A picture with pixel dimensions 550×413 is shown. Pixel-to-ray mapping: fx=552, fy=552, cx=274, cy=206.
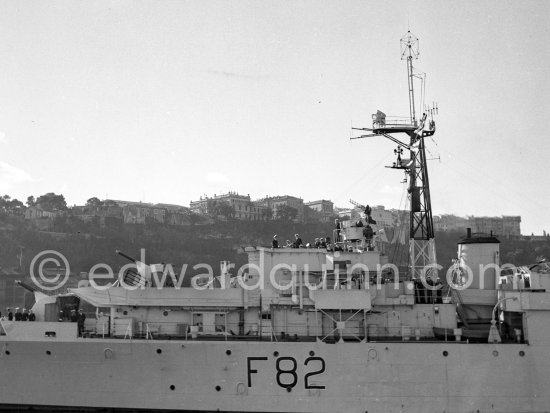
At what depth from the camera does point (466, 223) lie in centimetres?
11081

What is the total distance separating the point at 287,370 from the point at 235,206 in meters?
88.8

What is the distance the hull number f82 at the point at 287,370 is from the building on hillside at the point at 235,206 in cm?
8081

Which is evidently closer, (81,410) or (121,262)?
(81,410)

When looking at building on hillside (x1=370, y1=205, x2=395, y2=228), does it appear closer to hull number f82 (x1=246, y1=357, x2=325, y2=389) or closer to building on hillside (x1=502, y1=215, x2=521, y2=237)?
hull number f82 (x1=246, y1=357, x2=325, y2=389)

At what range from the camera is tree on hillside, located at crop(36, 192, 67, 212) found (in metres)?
88.1

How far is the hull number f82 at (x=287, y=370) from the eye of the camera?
1427cm

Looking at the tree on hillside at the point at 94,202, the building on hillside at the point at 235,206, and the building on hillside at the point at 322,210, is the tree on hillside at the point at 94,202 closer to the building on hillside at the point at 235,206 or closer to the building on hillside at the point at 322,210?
the building on hillside at the point at 235,206

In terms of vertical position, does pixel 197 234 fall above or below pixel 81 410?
above

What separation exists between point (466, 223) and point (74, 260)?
3006 inches

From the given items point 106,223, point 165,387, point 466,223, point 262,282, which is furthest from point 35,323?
point 466,223

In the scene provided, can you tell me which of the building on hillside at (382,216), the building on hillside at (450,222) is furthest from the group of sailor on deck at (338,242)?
the building on hillside at (450,222)

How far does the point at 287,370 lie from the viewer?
14305mm

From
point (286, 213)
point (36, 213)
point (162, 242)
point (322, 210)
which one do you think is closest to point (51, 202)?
point (36, 213)

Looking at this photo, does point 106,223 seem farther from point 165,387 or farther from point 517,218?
point 517,218
